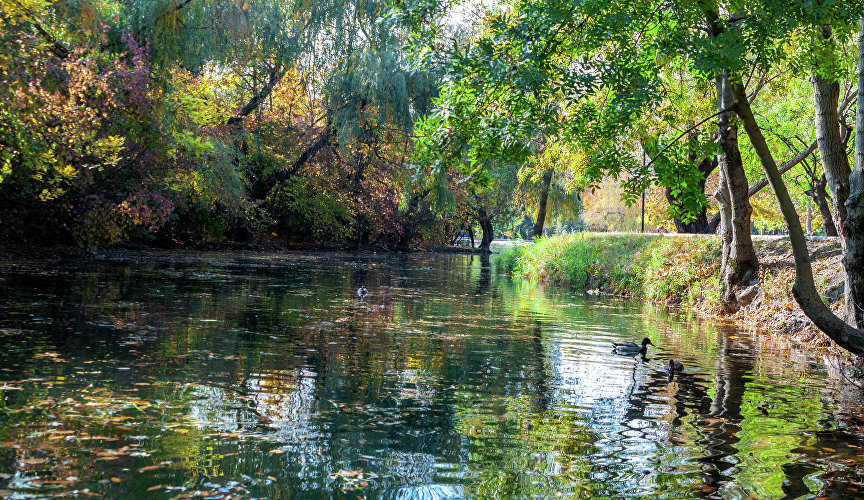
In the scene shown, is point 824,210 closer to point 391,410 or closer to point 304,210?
point 304,210

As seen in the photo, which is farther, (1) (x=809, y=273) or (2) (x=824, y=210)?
(2) (x=824, y=210)

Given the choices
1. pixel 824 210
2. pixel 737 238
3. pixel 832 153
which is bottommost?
pixel 737 238

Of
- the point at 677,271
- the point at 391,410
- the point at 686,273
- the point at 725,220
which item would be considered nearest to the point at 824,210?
the point at 677,271

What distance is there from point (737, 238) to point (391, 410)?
13784 mm

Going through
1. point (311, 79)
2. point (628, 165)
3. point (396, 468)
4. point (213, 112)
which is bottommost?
point (396, 468)

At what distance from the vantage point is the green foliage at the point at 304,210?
152 ft

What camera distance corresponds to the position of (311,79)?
32.2 m

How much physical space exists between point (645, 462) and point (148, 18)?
946 inches

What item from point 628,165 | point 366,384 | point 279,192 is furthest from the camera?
point 279,192

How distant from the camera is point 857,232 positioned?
1038 centimetres

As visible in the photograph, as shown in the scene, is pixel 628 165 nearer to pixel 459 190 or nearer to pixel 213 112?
pixel 213 112

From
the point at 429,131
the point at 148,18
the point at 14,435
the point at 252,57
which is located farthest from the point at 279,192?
the point at 14,435

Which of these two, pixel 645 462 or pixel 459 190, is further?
pixel 459 190

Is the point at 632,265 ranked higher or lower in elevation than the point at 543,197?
lower
